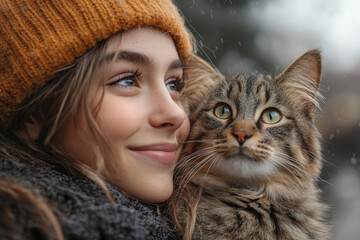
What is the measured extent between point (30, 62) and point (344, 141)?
4020 mm

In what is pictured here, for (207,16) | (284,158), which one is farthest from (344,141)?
(284,158)

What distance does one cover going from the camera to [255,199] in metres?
1.47

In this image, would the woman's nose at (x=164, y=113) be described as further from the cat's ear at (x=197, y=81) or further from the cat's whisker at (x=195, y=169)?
the cat's ear at (x=197, y=81)

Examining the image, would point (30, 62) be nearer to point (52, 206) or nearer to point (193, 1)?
point (52, 206)

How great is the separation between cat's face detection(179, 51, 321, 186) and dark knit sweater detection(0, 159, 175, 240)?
51 centimetres

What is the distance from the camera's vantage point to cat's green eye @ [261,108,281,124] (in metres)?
1.70

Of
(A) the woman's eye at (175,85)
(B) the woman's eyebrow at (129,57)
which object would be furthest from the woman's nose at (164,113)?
(A) the woman's eye at (175,85)

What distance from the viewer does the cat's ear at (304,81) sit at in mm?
1795

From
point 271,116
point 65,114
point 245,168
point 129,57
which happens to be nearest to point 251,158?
point 245,168

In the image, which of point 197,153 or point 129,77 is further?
point 197,153

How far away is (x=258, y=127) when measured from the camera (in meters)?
1.64

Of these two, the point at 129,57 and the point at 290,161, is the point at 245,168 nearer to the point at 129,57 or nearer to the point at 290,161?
the point at 290,161

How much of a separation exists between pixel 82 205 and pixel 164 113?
440 millimetres

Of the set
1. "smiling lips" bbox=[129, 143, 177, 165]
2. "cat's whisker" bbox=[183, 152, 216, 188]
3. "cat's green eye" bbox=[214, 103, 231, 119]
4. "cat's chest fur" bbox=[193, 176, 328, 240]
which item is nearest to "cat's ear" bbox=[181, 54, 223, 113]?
"cat's green eye" bbox=[214, 103, 231, 119]
